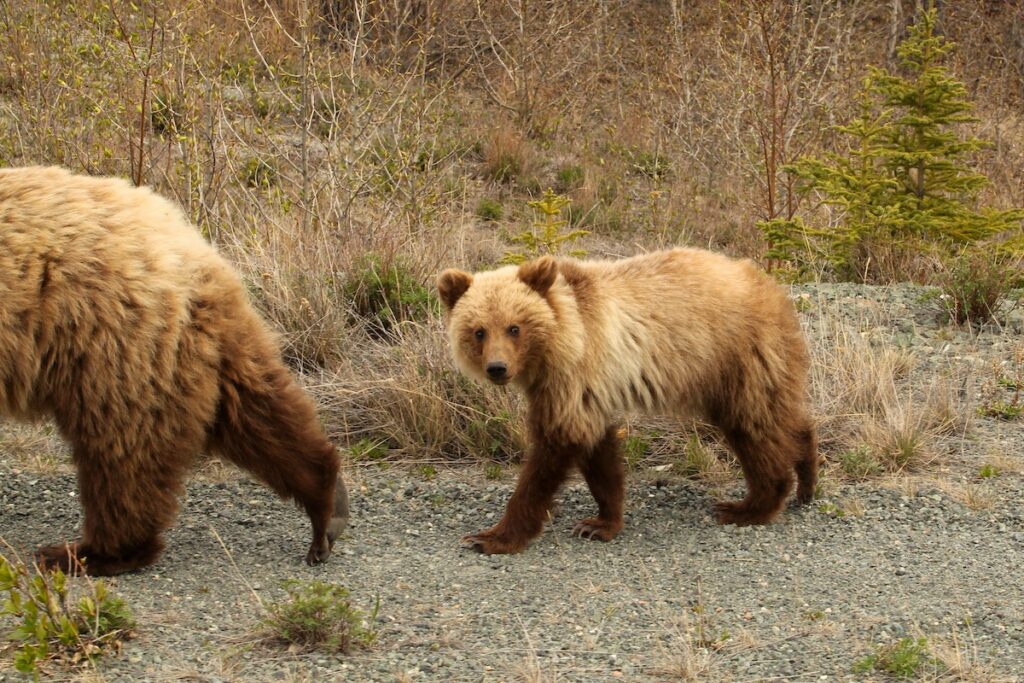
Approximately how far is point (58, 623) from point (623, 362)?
2.47 m

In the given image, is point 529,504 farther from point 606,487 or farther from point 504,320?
point 504,320

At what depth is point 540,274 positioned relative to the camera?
516 centimetres

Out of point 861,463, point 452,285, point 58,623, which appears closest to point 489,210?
point 861,463

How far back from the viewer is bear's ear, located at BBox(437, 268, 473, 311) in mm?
5254

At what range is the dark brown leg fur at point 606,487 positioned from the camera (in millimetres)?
5453

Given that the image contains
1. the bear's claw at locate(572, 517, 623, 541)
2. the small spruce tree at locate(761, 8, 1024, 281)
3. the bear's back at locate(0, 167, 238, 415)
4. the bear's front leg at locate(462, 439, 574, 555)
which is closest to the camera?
the bear's back at locate(0, 167, 238, 415)

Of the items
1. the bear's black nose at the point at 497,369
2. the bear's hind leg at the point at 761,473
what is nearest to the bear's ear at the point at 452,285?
the bear's black nose at the point at 497,369

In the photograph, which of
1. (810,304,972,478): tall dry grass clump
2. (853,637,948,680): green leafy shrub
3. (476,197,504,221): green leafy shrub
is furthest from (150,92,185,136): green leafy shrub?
(853,637,948,680): green leafy shrub

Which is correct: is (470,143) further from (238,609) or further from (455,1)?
(238,609)

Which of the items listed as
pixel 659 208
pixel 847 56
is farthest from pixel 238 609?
pixel 847 56

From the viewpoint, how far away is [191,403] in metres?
4.70

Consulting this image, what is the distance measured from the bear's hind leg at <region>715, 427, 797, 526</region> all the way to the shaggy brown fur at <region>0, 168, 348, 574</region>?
1872 millimetres

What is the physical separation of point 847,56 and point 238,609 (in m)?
11.3

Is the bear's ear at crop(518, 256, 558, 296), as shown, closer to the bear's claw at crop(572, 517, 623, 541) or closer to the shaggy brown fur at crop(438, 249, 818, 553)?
the shaggy brown fur at crop(438, 249, 818, 553)
